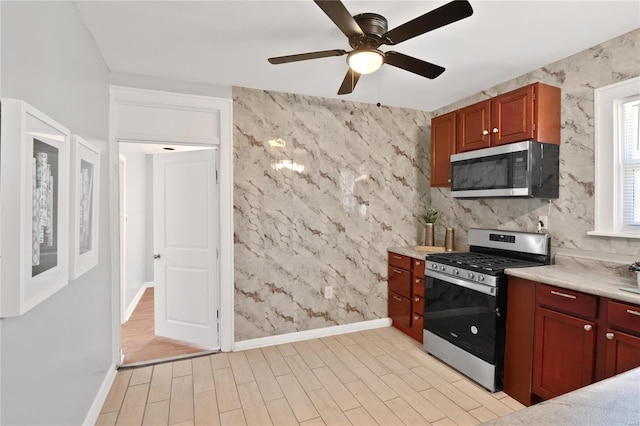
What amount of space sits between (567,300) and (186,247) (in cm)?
319

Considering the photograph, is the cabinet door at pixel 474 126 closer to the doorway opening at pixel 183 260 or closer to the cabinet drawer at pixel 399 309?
the cabinet drawer at pixel 399 309

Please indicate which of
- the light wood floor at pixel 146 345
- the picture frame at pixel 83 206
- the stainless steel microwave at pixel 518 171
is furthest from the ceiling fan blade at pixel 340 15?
the light wood floor at pixel 146 345

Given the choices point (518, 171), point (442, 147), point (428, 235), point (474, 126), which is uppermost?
point (474, 126)

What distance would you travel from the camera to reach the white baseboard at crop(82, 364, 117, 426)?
204 cm

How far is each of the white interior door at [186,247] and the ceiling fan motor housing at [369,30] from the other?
1.87 meters

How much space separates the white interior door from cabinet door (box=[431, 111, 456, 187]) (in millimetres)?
2349

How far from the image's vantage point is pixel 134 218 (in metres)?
5.10

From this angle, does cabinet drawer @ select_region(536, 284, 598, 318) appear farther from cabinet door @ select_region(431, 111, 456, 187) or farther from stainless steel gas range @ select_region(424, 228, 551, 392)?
cabinet door @ select_region(431, 111, 456, 187)

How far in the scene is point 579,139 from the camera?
254 centimetres

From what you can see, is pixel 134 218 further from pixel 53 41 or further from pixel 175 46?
pixel 53 41

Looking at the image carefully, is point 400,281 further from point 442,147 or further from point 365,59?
point 365,59

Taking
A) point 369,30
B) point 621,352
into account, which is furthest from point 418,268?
point 369,30

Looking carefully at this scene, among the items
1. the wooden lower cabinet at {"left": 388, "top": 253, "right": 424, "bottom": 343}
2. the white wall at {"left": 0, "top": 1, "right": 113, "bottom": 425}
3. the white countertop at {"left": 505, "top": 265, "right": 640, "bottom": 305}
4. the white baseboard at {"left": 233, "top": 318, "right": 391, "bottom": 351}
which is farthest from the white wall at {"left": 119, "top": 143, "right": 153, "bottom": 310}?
the white countertop at {"left": 505, "top": 265, "right": 640, "bottom": 305}

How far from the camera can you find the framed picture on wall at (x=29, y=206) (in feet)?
A: 3.59
